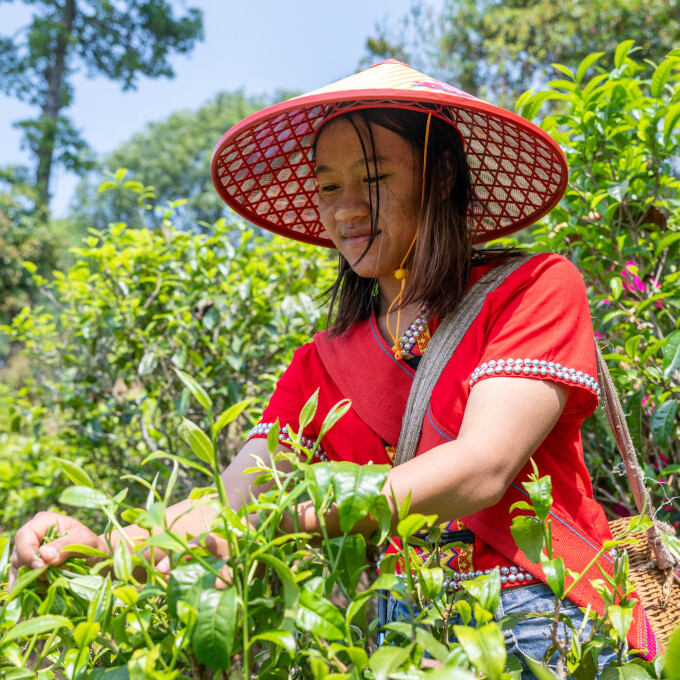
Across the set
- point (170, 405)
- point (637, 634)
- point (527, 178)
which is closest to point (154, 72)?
point (170, 405)

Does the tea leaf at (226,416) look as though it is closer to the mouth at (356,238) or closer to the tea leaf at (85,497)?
the tea leaf at (85,497)

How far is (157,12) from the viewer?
11188mm

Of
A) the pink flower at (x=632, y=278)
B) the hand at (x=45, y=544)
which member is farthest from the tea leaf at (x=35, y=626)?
the pink flower at (x=632, y=278)

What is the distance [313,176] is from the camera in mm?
1622

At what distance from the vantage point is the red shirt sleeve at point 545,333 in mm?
926

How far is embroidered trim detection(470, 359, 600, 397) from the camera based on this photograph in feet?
2.99

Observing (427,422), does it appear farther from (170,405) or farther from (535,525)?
(170,405)

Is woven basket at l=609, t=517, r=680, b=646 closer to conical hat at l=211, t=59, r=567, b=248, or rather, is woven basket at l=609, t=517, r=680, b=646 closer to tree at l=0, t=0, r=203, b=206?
conical hat at l=211, t=59, r=567, b=248

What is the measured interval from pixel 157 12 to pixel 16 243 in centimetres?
460

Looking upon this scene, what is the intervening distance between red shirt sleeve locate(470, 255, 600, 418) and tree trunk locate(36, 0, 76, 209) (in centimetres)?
1098

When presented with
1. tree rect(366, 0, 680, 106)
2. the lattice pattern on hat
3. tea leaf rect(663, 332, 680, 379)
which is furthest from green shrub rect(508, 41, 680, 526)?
tree rect(366, 0, 680, 106)

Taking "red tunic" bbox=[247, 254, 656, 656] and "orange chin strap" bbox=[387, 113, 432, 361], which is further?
"orange chin strap" bbox=[387, 113, 432, 361]

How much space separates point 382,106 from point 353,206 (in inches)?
7.8

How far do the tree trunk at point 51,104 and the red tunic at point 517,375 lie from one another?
35.3 feet
